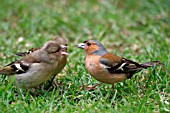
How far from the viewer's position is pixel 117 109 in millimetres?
5816

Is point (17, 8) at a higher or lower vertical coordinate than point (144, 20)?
higher

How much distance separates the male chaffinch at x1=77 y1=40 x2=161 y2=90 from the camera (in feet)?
20.7

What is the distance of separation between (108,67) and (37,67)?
3.64 feet

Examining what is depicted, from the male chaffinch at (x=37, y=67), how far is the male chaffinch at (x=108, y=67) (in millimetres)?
554

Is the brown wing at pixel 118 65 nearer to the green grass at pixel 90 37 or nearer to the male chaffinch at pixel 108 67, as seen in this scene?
the male chaffinch at pixel 108 67

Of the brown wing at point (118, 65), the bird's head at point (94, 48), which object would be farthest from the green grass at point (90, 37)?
the bird's head at point (94, 48)

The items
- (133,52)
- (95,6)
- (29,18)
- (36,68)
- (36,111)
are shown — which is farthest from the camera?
(95,6)

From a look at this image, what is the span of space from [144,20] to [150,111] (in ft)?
19.6

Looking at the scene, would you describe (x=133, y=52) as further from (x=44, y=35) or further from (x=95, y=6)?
(x=95, y=6)

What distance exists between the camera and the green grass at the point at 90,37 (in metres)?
5.97

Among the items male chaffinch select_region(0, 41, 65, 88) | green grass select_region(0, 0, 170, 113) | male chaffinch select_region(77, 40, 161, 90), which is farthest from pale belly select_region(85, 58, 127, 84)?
male chaffinch select_region(0, 41, 65, 88)

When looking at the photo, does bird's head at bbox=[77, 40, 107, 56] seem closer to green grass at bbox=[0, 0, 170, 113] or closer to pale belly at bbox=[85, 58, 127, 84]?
pale belly at bbox=[85, 58, 127, 84]

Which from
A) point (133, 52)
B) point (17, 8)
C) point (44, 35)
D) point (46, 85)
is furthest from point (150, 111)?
point (17, 8)

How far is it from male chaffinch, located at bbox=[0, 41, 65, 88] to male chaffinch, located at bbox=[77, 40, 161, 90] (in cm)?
55
